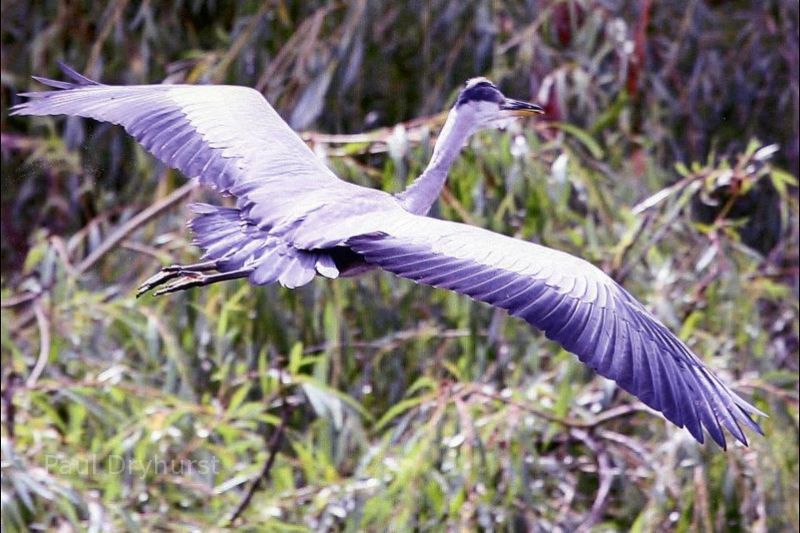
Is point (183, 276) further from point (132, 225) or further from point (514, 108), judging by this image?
point (132, 225)

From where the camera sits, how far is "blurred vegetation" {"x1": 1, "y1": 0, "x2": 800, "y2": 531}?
3656 mm

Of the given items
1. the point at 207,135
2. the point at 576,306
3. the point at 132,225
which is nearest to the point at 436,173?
the point at 207,135

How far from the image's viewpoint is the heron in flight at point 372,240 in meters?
2.53

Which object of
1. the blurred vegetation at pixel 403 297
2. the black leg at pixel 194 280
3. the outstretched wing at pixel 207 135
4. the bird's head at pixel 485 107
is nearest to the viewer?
the black leg at pixel 194 280

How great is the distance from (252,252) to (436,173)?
1.66ft

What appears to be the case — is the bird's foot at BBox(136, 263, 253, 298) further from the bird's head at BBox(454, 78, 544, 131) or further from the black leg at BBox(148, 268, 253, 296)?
the bird's head at BBox(454, 78, 544, 131)

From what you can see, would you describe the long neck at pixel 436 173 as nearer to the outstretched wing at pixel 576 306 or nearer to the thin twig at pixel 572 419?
the outstretched wing at pixel 576 306

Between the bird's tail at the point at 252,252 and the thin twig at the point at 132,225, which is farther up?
the bird's tail at the point at 252,252

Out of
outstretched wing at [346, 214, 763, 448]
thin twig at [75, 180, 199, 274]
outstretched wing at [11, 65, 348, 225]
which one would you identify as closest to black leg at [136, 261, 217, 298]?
outstretched wing at [11, 65, 348, 225]

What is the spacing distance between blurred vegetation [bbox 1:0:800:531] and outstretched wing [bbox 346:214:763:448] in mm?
953

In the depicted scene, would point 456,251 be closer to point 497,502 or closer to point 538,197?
point 497,502

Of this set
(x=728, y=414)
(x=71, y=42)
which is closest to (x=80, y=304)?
(x=71, y=42)

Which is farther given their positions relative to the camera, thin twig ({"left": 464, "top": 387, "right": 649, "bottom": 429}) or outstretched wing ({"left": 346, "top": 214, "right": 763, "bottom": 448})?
thin twig ({"left": 464, "top": 387, "right": 649, "bottom": 429})

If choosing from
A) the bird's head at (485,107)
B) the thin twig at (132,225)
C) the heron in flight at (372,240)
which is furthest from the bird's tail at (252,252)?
the thin twig at (132,225)
